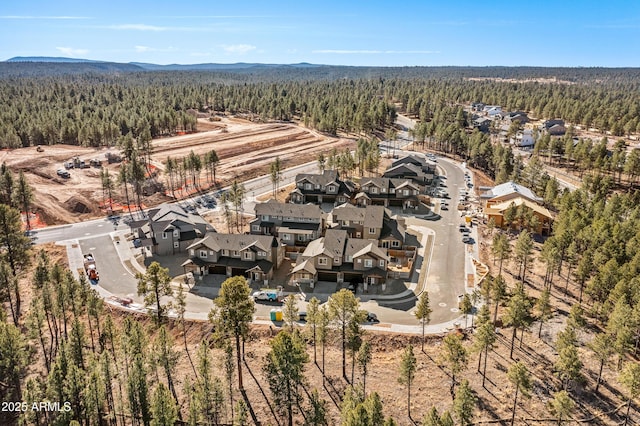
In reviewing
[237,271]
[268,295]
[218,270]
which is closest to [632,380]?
[268,295]

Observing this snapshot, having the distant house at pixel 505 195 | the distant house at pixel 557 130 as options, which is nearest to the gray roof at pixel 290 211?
the distant house at pixel 505 195

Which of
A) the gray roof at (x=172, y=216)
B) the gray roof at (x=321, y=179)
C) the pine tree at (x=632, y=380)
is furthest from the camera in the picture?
the gray roof at (x=321, y=179)

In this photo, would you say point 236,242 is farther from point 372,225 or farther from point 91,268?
point 372,225

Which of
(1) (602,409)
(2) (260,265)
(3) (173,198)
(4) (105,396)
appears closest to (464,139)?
(3) (173,198)

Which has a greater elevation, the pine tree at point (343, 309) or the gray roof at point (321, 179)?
the gray roof at point (321, 179)

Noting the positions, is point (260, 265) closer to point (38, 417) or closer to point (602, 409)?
point (38, 417)

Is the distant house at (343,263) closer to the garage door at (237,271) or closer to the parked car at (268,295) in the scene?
the parked car at (268,295)
